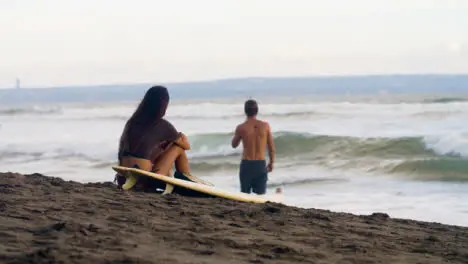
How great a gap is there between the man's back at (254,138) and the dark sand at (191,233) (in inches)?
75.4

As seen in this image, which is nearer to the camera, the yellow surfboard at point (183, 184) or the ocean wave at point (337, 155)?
the yellow surfboard at point (183, 184)

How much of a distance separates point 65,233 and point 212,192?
288 centimetres

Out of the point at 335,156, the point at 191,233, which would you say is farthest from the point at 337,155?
the point at 191,233

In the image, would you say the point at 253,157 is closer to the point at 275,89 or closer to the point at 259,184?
the point at 259,184

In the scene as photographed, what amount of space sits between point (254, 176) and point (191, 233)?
3.90m

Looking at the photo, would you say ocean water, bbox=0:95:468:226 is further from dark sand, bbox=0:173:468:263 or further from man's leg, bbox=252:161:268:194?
dark sand, bbox=0:173:468:263

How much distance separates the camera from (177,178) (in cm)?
739

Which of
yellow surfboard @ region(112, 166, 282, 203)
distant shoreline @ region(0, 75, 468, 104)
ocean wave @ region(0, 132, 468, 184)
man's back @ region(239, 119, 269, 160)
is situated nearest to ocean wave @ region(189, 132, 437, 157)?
ocean wave @ region(0, 132, 468, 184)

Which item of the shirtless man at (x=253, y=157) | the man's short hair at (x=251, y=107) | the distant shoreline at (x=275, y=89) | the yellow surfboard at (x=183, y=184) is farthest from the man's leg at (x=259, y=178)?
the distant shoreline at (x=275, y=89)

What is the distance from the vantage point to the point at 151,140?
7.20m

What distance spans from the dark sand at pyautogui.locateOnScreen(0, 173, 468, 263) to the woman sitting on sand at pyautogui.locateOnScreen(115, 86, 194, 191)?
403 mm

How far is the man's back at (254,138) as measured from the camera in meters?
8.81

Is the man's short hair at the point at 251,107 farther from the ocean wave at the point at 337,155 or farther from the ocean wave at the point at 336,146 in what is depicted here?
the ocean wave at the point at 336,146

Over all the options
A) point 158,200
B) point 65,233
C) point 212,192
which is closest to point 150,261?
point 65,233
